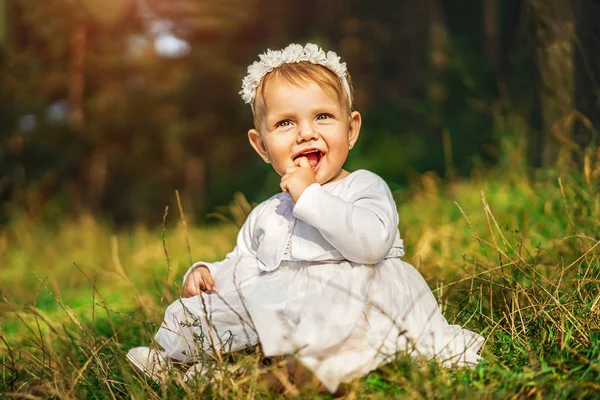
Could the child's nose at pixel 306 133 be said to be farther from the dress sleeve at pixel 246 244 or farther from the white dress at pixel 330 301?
the dress sleeve at pixel 246 244

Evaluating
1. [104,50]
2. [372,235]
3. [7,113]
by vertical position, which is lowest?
[372,235]

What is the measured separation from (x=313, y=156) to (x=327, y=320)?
62 centimetres

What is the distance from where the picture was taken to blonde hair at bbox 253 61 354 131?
2.32 metres

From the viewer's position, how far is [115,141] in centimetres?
1625

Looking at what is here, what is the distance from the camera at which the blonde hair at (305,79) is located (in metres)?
2.32

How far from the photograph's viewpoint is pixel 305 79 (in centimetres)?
232

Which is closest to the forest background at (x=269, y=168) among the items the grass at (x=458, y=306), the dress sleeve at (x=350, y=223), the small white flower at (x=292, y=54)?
the grass at (x=458, y=306)

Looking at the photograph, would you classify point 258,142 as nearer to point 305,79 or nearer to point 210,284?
point 305,79

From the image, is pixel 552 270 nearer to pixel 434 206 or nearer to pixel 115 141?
pixel 434 206

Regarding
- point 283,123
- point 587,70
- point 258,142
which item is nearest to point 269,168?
point 587,70

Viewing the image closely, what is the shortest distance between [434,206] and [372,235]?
290 cm

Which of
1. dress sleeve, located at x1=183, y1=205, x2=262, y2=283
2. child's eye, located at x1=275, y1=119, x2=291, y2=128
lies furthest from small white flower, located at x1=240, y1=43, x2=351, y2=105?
dress sleeve, located at x1=183, y1=205, x2=262, y2=283

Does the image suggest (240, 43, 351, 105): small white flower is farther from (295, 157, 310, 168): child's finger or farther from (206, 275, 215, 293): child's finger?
(206, 275, 215, 293): child's finger

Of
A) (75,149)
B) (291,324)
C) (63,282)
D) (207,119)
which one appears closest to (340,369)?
(291,324)
